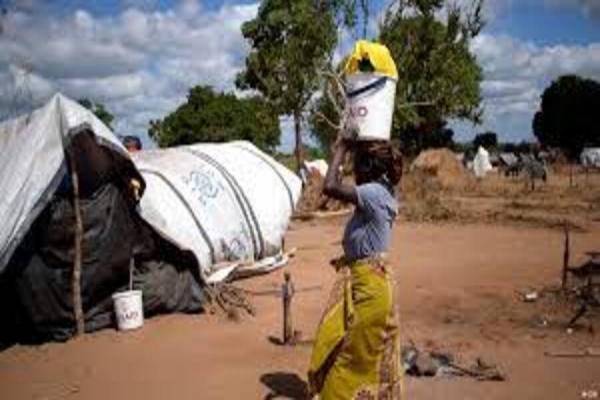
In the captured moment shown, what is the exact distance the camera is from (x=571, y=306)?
25.4 feet

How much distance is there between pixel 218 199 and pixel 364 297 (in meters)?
6.26

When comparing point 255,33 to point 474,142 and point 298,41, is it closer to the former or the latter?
point 298,41

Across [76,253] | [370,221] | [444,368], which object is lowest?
→ [444,368]

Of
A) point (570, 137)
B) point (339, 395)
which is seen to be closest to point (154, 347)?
point (339, 395)

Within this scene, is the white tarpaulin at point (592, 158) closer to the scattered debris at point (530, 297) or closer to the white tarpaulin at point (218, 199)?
the white tarpaulin at point (218, 199)

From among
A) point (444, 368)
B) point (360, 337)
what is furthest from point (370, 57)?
point (444, 368)

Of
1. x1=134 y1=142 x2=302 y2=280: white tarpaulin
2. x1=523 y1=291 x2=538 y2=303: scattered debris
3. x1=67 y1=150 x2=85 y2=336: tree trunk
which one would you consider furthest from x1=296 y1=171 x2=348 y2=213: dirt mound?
x1=67 y1=150 x2=85 y2=336: tree trunk

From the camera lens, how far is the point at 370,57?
14.4 feet

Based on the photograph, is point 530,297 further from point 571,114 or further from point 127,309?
point 571,114

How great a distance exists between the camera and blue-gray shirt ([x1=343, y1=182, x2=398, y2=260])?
403cm

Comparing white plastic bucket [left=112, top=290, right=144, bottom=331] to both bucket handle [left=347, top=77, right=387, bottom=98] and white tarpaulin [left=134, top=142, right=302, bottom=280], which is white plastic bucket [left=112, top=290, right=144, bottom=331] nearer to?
white tarpaulin [left=134, top=142, right=302, bottom=280]

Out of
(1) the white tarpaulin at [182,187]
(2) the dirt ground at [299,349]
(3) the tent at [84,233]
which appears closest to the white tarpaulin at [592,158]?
(1) the white tarpaulin at [182,187]

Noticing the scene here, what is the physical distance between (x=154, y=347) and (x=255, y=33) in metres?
22.6

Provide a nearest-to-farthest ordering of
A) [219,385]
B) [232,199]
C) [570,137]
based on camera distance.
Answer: [219,385] → [232,199] → [570,137]
